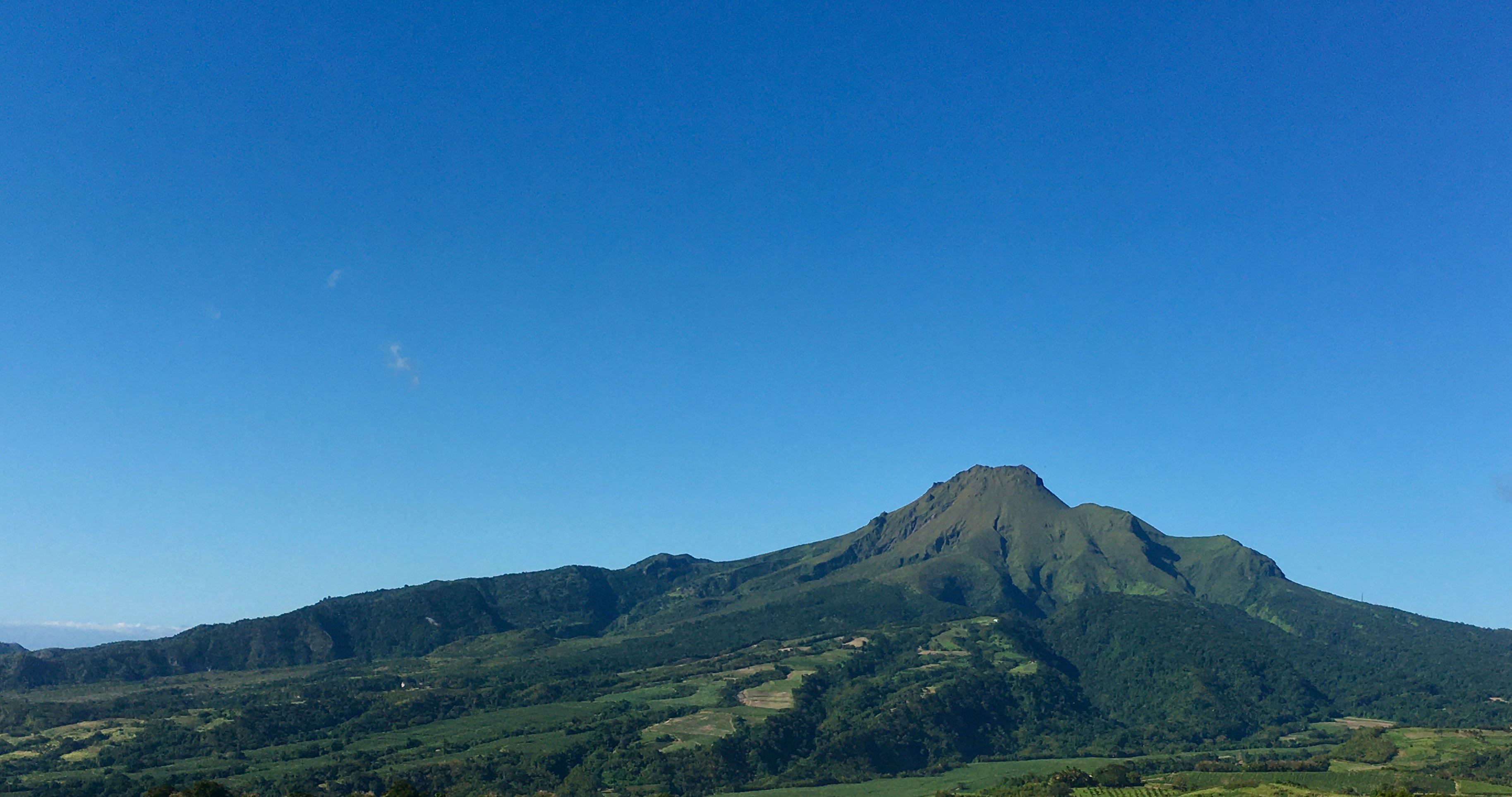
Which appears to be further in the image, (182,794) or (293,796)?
(293,796)

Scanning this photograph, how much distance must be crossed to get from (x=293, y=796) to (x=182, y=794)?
18479mm

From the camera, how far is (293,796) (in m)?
191

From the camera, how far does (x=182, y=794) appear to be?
178125 mm
